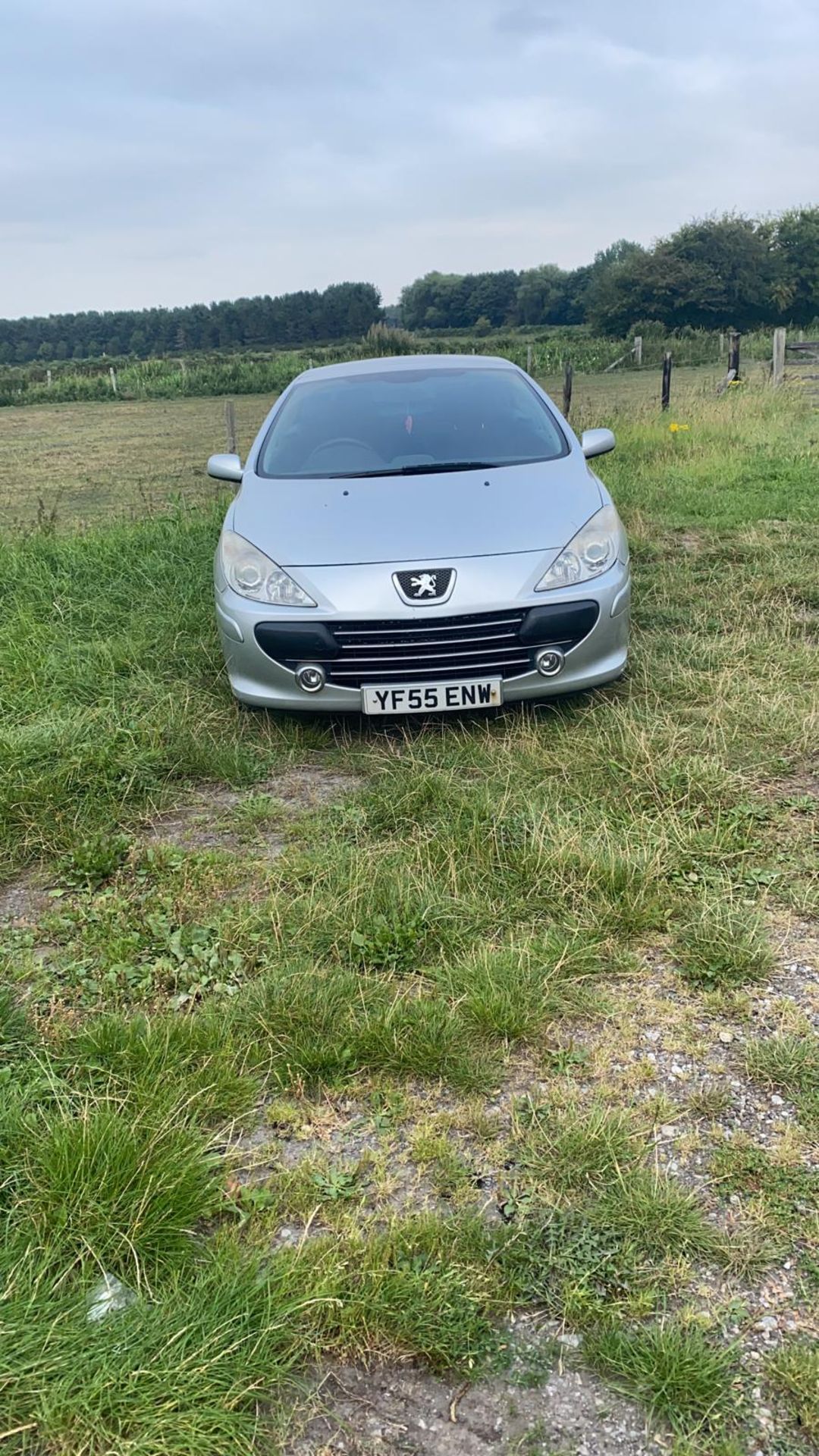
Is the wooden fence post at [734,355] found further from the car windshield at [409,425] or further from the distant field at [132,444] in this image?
the car windshield at [409,425]

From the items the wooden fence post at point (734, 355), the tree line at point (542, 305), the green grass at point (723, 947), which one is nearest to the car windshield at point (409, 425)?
the green grass at point (723, 947)

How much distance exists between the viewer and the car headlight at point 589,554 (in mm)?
3627

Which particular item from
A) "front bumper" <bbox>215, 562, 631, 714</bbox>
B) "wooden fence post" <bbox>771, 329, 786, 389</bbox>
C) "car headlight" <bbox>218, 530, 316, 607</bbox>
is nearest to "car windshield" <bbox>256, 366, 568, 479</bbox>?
"car headlight" <bbox>218, 530, 316, 607</bbox>

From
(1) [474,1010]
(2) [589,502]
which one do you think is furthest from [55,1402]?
(2) [589,502]

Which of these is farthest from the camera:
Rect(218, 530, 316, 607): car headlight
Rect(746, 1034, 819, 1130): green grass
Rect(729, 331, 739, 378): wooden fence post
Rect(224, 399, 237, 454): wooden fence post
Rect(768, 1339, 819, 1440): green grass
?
Rect(729, 331, 739, 378): wooden fence post

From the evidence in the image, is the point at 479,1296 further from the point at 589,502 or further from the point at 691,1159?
the point at 589,502

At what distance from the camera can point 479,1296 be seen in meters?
1.54

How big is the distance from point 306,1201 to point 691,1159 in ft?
2.42

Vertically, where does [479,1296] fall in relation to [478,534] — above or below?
below

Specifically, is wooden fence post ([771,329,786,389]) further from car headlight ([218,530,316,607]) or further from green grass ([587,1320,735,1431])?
green grass ([587,1320,735,1431])

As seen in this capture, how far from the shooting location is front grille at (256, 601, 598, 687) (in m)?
3.51

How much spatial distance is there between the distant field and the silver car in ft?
15.5

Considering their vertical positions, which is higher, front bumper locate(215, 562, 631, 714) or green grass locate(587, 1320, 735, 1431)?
front bumper locate(215, 562, 631, 714)

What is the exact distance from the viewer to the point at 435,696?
3539mm
